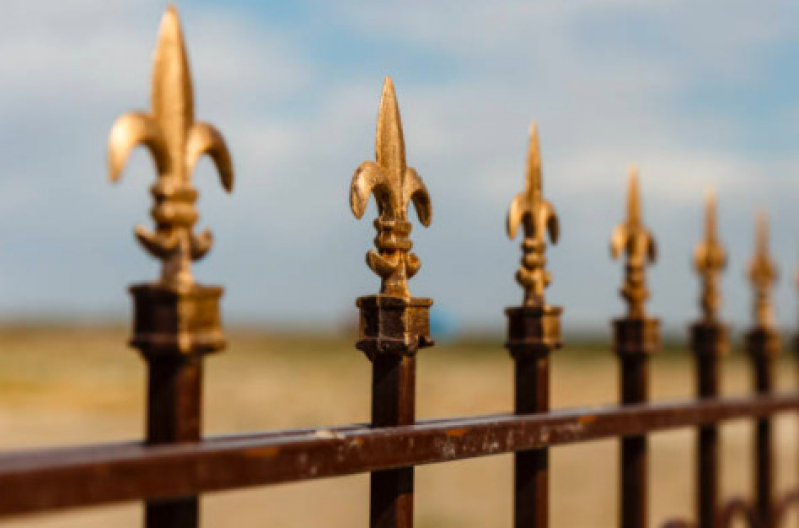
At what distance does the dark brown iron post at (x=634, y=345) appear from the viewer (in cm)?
290

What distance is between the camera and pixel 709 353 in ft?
11.6

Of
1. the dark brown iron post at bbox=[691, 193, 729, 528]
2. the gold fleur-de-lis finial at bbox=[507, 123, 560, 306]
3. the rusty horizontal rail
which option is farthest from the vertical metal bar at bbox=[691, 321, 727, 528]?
the gold fleur-de-lis finial at bbox=[507, 123, 560, 306]

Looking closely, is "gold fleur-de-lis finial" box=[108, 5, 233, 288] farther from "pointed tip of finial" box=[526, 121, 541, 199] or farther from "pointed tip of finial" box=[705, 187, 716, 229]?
"pointed tip of finial" box=[705, 187, 716, 229]

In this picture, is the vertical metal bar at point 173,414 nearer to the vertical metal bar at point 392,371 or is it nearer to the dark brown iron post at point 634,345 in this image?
the vertical metal bar at point 392,371

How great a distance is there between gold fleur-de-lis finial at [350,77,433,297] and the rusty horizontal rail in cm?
30

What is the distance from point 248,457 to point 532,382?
3.20ft

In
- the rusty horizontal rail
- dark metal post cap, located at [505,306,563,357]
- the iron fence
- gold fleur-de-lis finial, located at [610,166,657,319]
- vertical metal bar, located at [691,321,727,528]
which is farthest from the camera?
vertical metal bar, located at [691,321,727,528]

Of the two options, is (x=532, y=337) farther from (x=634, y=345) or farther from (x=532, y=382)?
(x=634, y=345)

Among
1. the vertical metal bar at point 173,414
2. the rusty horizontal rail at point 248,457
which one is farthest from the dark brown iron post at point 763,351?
the vertical metal bar at point 173,414

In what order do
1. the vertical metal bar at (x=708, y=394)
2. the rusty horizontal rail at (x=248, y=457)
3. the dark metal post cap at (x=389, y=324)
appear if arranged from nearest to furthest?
1. the rusty horizontal rail at (x=248, y=457)
2. the dark metal post cap at (x=389, y=324)
3. the vertical metal bar at (x=708, y=394)

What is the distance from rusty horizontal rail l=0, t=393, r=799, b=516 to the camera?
1283 mm

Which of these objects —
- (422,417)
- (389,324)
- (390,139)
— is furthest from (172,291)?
(422,417)

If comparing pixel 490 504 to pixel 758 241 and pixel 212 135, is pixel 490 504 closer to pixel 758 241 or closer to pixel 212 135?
pixel 758 241

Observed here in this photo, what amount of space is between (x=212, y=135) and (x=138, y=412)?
1631 centimetres
